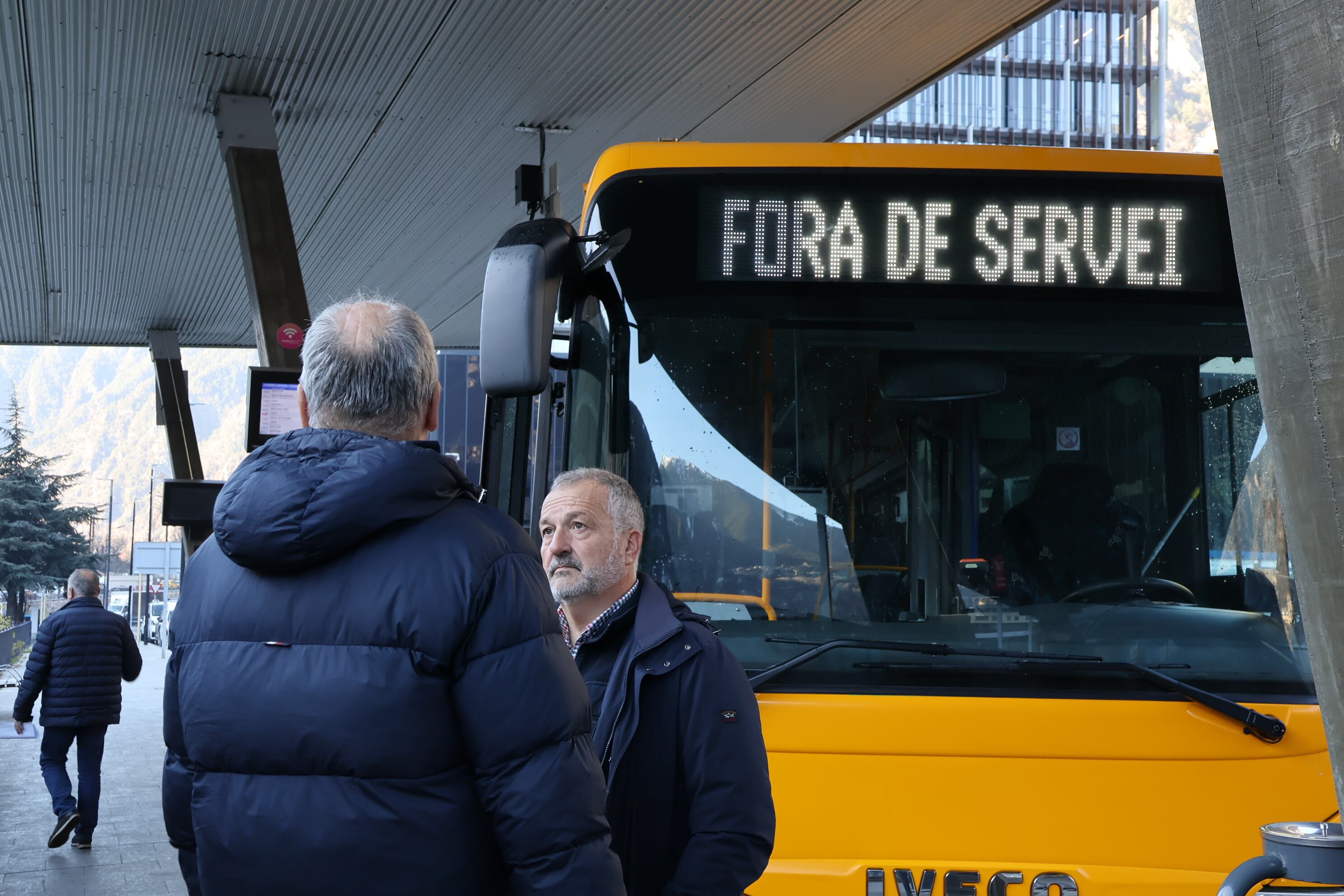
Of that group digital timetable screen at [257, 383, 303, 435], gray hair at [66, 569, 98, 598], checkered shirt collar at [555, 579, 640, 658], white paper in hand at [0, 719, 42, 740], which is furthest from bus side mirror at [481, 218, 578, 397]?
white paper in hand at [0, 719, 42, 740]

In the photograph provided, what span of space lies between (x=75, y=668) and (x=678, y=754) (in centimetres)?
869

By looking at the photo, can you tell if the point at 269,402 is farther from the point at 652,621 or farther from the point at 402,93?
the point at 652,621

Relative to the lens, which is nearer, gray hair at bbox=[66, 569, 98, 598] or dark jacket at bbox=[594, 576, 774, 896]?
dark jacket at bbox=[594, 576, 774, 896]

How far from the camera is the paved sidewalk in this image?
889 centimetres

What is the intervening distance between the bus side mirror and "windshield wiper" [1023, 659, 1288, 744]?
1.44m

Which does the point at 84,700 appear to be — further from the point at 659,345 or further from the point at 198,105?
the point at 659,345

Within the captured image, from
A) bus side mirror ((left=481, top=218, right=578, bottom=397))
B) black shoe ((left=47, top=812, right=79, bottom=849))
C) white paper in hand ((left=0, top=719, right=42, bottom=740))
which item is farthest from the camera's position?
white paper in hand ((left=0, top=719, right=42, bottom=740))

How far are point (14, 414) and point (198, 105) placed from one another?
60685mm

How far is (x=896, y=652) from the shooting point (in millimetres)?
3326

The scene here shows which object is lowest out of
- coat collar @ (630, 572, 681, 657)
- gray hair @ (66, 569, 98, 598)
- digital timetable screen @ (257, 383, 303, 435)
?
gray hair @ (66, 569, 98, 598)

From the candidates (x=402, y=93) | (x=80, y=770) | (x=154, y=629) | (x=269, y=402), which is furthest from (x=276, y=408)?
(x=154, y=629)

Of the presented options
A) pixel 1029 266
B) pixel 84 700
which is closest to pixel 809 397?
pixel 1029 266

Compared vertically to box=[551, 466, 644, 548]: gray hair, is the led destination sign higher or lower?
higher

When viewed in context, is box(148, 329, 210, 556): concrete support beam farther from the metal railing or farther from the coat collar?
the coat collar
